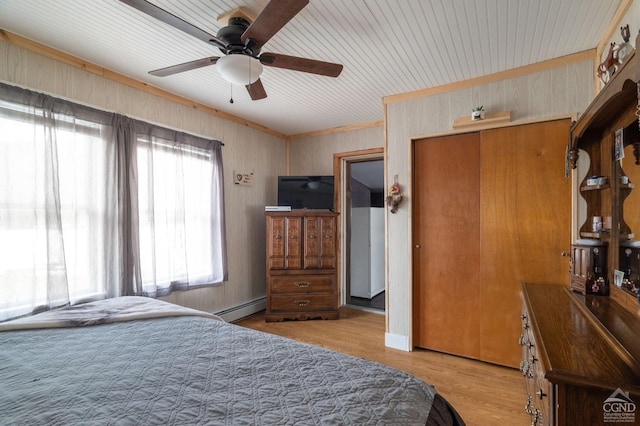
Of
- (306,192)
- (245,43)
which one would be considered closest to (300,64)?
(245,43)

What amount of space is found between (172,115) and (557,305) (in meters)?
3.46

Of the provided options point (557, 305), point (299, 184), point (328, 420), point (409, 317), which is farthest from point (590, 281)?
point (299, 184)

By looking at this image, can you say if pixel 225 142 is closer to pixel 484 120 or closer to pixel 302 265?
pixel 302 265

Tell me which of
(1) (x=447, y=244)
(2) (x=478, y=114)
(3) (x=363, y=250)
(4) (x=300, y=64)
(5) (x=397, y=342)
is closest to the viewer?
(4) (x=300, y=64)

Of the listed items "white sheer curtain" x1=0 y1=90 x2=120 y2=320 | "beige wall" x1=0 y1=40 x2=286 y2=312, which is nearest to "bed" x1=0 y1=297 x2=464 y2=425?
"white sheer curtain" x1=0 y1=90 x2=120 y2=320

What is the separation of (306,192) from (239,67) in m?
2.34

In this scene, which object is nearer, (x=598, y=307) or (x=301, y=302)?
(x=598, y=307)

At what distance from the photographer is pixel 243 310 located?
12.1 feet

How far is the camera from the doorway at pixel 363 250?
14.1 feet

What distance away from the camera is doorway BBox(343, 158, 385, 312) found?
4.29 m

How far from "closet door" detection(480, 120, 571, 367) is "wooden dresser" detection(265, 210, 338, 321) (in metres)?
1.72

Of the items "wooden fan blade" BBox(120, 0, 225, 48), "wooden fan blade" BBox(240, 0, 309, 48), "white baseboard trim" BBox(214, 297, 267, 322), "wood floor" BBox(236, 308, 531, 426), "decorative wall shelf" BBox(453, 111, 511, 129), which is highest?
"wooden fan blade" BBox(120, 0, 225, 48)

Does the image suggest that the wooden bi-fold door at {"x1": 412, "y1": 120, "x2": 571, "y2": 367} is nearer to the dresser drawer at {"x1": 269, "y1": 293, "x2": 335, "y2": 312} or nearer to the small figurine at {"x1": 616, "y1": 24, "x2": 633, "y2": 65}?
the small figurine at {"x1": 616, "y1": 24, "x2": 633, "y2": 65}

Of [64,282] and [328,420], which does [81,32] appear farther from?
[328,420]
